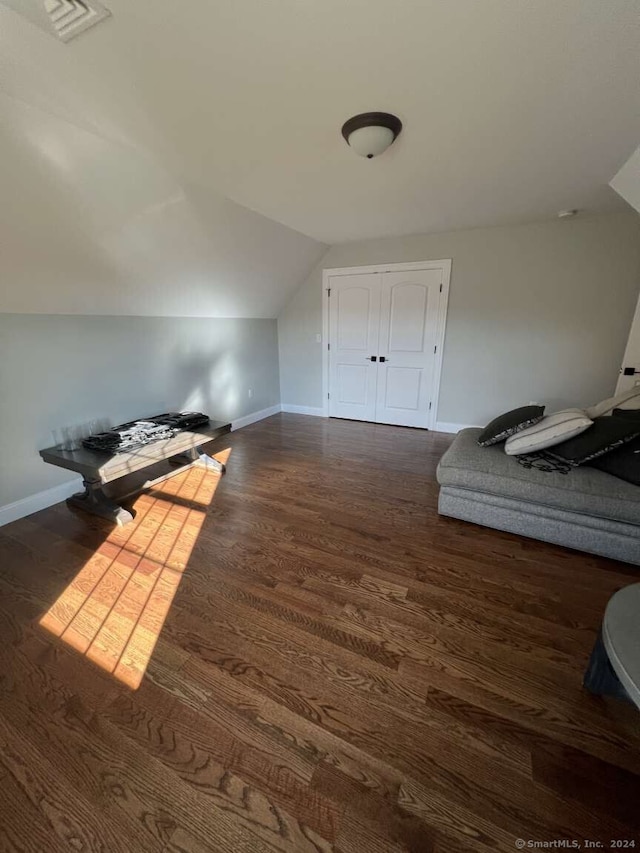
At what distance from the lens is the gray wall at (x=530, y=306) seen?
3.20 metres

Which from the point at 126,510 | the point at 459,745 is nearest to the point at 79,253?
the point at 126,510

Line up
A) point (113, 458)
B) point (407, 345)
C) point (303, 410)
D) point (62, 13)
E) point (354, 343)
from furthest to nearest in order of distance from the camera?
point (303, 410), point (354, 343), point (407, 345), point (113, 458), point (62, 13)

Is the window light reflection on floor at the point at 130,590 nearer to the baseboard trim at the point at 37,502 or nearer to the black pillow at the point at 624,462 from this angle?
the baseboard trim at the point at 37,502

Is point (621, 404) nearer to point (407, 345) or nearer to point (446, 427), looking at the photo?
point (446, 427)

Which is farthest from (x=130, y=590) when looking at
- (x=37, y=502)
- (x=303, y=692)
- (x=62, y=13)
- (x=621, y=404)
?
(x=621, y=404)

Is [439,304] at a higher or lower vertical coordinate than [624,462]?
higher

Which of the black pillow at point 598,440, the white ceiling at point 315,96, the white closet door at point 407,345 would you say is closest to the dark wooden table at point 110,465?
the white ceiling at point 315,96

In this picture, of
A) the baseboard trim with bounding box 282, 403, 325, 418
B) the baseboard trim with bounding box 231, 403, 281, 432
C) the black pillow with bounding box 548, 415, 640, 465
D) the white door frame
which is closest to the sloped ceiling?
the white door frame

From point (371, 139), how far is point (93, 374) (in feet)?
8.61

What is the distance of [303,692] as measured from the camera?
1291 millimetres

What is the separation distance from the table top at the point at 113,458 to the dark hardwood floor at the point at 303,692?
0.43 meters

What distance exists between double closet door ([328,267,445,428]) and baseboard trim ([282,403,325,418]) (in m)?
0.40

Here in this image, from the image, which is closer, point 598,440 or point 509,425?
point 598,440

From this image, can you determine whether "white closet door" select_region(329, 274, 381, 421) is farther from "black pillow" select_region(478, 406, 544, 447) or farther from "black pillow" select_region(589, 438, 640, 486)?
"black pillow" select_region(589, 438, 640, 486)
